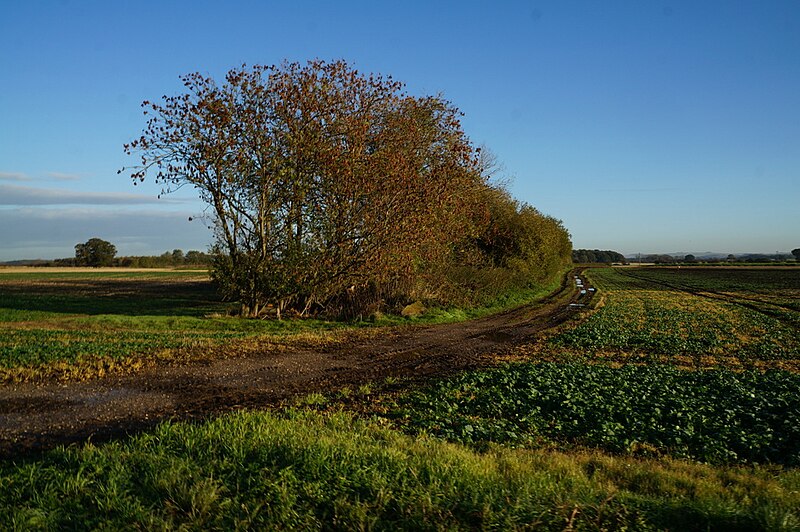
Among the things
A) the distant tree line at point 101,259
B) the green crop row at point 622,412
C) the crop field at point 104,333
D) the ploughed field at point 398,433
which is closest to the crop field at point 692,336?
the ploughed field at point 398,433

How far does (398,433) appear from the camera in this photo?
27.4 feet

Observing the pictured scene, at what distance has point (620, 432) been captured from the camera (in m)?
9.41

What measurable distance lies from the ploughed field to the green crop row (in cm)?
5

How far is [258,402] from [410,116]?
22889 millimetres

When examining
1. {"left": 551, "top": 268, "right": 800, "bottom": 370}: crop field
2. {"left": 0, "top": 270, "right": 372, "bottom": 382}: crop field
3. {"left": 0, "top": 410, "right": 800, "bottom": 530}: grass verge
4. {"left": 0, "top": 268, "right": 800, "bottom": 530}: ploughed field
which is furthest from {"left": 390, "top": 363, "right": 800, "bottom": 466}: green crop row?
{"left": 0, "top": 270, "right": 372, "bottom": 382}: crop field

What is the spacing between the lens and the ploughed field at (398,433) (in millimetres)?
5320

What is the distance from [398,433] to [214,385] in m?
5.85

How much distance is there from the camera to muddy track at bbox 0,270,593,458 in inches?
354

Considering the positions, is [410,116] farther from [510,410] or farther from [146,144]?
[510,410]

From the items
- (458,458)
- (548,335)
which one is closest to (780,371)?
(548,335)

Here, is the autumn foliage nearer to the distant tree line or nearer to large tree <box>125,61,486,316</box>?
large tree <box>125,61,486,316</box>

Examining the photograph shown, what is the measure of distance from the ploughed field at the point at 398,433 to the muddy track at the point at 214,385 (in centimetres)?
8

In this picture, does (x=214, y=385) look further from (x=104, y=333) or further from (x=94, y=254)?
(x=94, y=254)

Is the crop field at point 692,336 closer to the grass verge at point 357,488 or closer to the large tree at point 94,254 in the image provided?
the grass verge at point 357,488
